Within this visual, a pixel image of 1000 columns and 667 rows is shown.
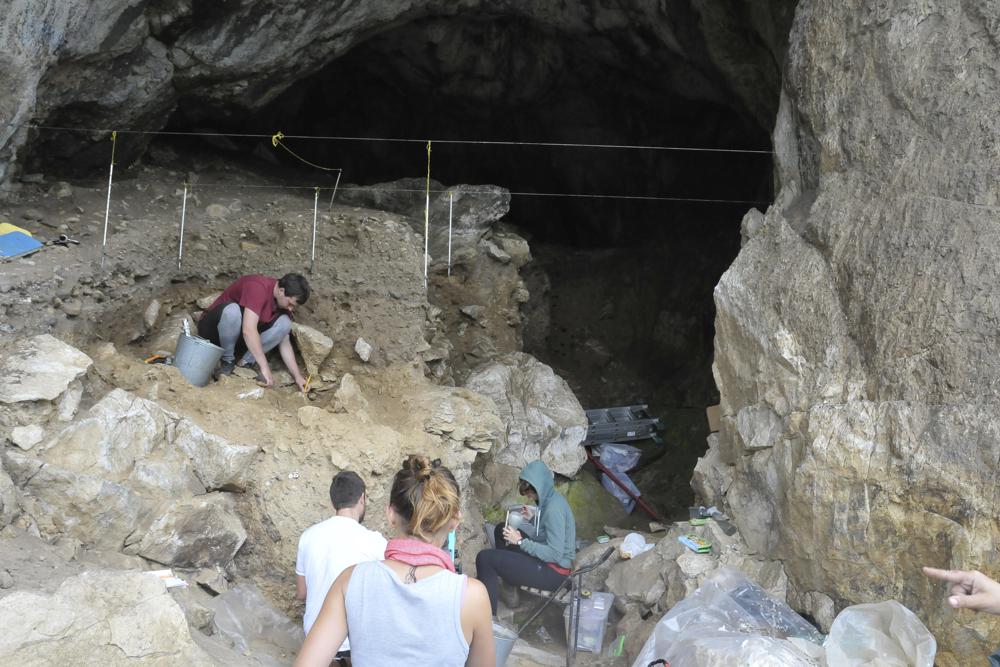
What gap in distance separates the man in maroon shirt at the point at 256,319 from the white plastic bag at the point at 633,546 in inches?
87.6

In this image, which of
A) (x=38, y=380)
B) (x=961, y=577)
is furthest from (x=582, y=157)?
(x=961, y=577)

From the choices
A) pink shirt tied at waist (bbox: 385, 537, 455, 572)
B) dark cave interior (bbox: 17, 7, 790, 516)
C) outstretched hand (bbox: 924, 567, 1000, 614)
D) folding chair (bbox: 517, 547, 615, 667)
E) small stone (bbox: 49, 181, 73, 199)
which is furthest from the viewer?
dark cave interior (bbox: 17, 7, 790, 516)

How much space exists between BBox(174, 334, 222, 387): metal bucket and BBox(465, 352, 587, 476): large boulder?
84.1 inches

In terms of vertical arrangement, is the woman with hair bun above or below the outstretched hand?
→ below

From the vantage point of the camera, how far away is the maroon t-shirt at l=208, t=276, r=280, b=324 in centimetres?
535

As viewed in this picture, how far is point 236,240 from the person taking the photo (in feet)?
21.3

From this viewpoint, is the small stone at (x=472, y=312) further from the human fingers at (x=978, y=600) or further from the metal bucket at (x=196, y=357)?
the human fingers at (x=978, y=600)

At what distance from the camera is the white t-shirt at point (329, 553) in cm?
330

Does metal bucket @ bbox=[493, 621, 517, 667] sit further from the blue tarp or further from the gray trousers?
the blue tarp

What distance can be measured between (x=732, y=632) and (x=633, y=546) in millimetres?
1585

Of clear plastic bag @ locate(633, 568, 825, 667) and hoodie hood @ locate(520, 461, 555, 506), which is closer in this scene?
clear plastic bag @ locate(633, 568, 825, 667)

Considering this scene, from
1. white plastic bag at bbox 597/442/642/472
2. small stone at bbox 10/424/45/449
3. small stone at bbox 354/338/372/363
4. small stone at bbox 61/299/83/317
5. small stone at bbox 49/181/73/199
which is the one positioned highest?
small stone at bbox 49/181/73/199

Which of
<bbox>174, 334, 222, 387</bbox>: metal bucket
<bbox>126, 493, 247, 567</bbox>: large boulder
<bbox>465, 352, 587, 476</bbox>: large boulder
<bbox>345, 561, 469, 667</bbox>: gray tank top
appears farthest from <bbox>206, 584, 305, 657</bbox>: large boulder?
<bbox>465, 352, 587, 476</bbox>: large boulder

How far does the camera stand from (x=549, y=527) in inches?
195
